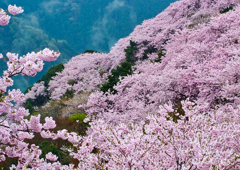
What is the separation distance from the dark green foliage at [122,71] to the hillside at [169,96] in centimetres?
8

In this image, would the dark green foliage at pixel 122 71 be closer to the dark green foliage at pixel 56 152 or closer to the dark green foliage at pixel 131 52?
the dark green foliage at pixel 131 52

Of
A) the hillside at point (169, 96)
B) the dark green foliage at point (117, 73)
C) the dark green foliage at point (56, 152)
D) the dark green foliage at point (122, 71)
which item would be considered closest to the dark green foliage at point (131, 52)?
the dark green foliage at point (122, 71)

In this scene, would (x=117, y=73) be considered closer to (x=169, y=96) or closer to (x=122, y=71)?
(x=122, y=71)

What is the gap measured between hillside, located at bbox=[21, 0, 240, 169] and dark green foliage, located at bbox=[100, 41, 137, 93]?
0.26ft

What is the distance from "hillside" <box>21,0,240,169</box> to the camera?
405cm

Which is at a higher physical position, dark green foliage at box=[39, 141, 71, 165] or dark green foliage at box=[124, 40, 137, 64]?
dark green foliage at box=[124, 40, 137, 64]

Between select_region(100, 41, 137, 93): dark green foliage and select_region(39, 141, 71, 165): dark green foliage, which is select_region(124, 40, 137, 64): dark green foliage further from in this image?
select_region(39, 141, 71, 165): dark green foliage

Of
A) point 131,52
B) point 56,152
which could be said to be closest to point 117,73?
point 131,52

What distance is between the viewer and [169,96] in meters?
10.7

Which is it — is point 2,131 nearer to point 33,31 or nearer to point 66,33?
point 33,31

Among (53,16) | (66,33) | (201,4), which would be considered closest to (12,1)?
(53,16)

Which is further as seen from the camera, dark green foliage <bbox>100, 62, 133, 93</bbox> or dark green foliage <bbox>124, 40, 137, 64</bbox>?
dark green foliage <bbox>124, 40, 137, 64</bbox>

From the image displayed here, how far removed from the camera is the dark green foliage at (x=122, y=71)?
1562 centimetres

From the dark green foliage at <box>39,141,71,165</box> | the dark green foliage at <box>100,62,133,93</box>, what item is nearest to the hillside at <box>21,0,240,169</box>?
the dark green foliage at <box>100,62,133,93</box>
